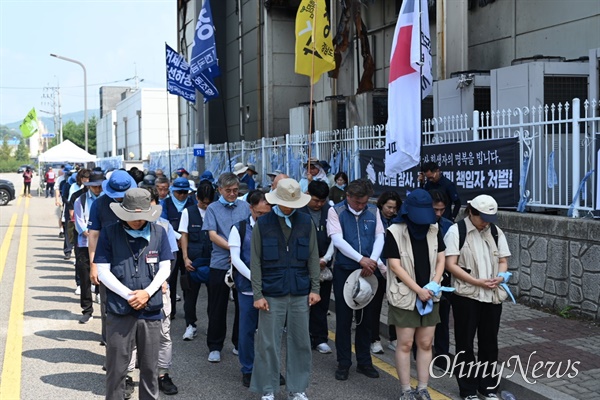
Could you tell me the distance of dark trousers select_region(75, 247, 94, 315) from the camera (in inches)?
372

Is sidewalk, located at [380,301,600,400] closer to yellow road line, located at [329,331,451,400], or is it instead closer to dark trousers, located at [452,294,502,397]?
yellow road line, located at [329,331,451,400]

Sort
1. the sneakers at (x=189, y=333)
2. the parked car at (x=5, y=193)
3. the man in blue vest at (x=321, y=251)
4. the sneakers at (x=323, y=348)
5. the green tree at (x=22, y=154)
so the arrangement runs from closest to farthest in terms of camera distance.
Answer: the man in blue vest at (x=321, y=251), the sneakers at (x=323, y=348), the sneakers at (x=189, y=333), the parked car at (x=5, y=193), the green tree at (x=22, y=154)

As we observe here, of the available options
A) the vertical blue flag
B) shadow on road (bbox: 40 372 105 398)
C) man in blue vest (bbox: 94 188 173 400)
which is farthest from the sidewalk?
the vertical blue flag

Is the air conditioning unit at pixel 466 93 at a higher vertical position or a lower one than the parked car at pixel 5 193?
higher

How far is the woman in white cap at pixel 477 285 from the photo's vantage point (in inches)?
235

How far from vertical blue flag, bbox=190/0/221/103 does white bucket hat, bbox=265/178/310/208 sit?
32.0ft

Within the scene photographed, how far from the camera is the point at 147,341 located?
540cm

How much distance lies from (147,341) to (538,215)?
5920 millimetres

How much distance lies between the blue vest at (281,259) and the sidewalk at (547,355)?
173cm

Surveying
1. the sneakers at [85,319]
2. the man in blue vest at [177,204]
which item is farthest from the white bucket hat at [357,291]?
the sneakers at [85,319]

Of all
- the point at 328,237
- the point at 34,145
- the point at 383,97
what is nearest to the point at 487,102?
the point at 383,97

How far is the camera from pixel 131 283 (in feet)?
17.6

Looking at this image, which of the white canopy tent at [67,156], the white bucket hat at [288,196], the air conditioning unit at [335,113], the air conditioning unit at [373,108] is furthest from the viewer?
the white canopy tent at [67,156]

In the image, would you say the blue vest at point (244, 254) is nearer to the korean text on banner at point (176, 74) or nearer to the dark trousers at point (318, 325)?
the dark trousers at point (318, 325)
